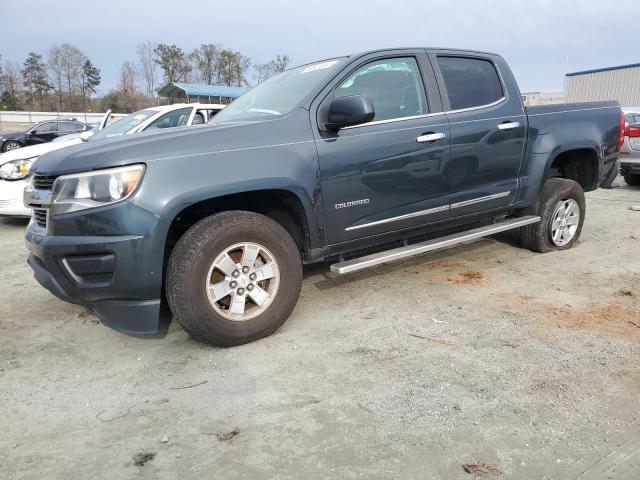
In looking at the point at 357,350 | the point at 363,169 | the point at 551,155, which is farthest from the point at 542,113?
the point at 357,350

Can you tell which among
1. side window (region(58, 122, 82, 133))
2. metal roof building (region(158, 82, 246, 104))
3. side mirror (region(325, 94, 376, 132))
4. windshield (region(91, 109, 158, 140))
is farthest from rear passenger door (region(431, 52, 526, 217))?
metal roof building (region(158, 82, 246, 104))

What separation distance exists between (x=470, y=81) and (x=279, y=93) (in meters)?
1.71

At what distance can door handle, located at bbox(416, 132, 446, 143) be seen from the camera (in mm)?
4027

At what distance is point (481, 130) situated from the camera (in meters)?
4.43

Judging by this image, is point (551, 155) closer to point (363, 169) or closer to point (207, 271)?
point (363, 169)

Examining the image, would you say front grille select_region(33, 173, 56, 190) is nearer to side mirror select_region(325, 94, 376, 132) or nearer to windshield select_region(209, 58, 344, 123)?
windshield select_region(209, 58, 344, 123)

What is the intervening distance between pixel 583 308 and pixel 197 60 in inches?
2390

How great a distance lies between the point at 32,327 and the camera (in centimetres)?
394

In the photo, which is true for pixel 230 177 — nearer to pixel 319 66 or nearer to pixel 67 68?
pixel 319 66

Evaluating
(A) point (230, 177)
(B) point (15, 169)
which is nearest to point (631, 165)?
(A) point (230, 177)

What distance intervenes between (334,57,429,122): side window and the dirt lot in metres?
1.46

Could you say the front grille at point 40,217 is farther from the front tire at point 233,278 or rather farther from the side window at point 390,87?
the side window at point 390,87

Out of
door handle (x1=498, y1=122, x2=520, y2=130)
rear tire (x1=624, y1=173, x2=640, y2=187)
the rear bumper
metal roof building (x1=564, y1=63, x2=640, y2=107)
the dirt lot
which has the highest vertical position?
metal roof building (x1=564, y1=63, x2=640, y2=107)

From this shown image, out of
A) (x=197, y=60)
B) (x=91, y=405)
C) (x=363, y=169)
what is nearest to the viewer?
(x=91, y=405)
